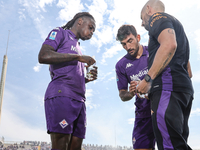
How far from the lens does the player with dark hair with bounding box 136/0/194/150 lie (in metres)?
2.05

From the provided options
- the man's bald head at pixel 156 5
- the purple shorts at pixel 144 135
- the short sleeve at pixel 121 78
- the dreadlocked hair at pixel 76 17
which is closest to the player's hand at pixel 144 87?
the man's bald head at pixel 156 5

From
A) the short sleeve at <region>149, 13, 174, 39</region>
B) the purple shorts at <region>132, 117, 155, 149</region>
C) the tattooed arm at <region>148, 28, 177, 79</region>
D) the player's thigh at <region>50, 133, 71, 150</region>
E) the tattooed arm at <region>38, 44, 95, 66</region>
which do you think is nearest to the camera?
the tattooed arm at <region>148, 28, 177, 79</region>

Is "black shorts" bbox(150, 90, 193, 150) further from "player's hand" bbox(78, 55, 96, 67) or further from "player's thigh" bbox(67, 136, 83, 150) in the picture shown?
"player's thigh" bbox(67, 136, 83, 150)

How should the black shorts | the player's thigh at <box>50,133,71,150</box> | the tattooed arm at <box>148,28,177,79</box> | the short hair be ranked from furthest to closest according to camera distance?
1. the short hair
2. the player's thigh at <box>50,133,71,150</box>
3. the tattooed arm at <box>148,28,177,79</box>
4. the black shorts

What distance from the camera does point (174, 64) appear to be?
231 cm

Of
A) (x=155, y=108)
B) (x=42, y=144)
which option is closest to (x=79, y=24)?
(x=155, y=108)

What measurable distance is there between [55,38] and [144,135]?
8.14ft

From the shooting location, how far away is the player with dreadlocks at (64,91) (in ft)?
8.59

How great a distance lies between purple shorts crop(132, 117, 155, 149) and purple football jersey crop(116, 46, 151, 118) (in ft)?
0.43

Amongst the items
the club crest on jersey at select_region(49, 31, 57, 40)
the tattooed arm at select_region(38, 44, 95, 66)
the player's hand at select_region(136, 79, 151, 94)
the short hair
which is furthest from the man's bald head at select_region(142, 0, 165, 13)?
the club crest on jersey at select_region(49, 31, 57, 40)

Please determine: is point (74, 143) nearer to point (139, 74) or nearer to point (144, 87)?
point (144, 87)

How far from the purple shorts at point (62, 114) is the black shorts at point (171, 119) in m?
1.21

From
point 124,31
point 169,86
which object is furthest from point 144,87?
point 124,31

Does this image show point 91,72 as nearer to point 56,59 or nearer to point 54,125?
point 56,59
